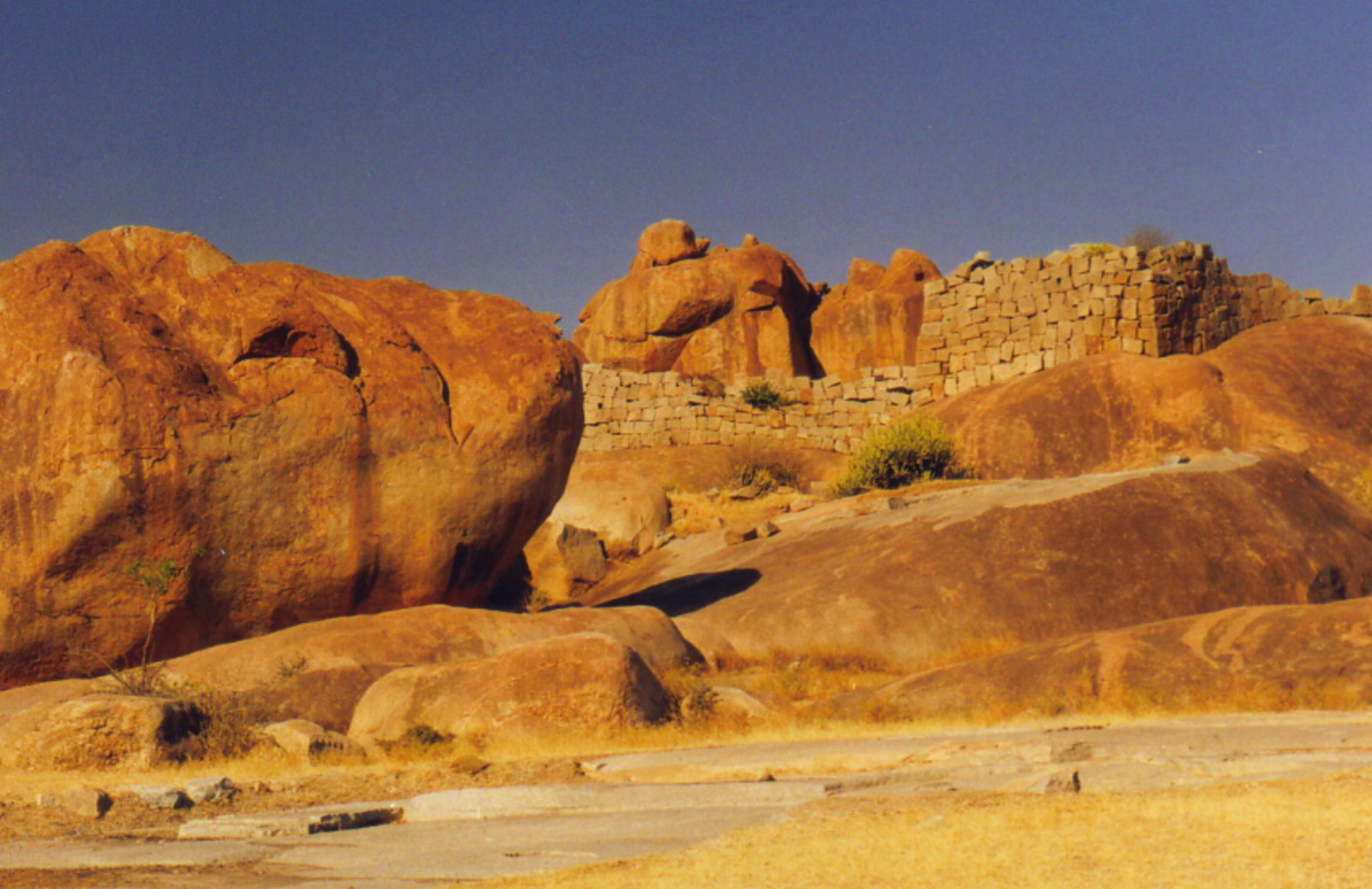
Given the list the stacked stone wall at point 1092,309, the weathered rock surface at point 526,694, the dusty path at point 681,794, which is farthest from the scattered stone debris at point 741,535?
the dusty path at point 681,794

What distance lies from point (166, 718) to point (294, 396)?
152 inches

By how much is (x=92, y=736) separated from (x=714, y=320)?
103 feet

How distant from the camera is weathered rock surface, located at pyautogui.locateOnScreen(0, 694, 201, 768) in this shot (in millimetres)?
9820

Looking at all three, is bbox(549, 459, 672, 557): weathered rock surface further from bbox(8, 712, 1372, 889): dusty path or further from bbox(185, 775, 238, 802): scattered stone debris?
bbox(185, 775, 238, 802): scattered stone debris

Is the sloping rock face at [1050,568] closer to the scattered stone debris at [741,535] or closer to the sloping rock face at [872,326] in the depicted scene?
the scattered stone debris at [741,535]

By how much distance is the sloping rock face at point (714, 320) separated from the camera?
4009 cm

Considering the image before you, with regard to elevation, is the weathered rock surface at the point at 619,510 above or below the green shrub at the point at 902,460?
below

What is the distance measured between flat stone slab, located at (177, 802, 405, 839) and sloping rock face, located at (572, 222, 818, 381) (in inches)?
1253

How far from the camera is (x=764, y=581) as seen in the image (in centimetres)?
1700

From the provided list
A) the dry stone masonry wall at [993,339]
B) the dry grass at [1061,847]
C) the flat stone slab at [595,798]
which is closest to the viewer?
the dry grass at [1061,847]

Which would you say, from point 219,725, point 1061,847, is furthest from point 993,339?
point 1061,847

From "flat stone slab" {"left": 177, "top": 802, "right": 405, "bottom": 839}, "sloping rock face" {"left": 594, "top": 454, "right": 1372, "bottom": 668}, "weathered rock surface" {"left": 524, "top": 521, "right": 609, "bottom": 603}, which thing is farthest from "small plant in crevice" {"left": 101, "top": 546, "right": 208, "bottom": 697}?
"weathered rock surface" {"left": 524, "top": 521, "right": 609, "bottom": 603}

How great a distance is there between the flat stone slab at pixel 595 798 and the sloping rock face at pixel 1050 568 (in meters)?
6.35

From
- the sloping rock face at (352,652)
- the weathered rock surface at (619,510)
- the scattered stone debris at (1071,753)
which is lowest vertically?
the scattered stone debris at (1071,753)
